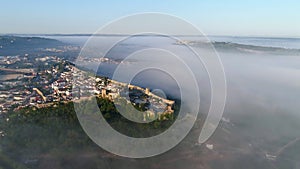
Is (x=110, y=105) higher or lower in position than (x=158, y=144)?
higher

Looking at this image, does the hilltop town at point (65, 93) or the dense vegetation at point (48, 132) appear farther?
the hilltop town at point (65, 93)

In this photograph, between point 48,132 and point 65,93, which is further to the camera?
point 65,93

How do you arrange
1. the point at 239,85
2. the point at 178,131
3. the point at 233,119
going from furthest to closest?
the point at 239,85
the point at 233,119
the point at 178,131

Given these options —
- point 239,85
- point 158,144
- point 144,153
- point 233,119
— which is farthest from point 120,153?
point 239,85

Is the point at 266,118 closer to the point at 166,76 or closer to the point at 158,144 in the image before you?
the point at 158,144

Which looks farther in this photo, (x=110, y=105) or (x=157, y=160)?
(x=110, y=105)

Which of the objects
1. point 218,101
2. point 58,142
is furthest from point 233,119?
point 58,142

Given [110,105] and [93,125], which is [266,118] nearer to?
[110,105]

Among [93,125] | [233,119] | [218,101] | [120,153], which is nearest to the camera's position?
[120,153]

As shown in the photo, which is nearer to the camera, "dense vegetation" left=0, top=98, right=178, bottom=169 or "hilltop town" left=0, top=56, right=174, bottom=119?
"dense vegetation" left=0, top=98, right=178, bottom=169
